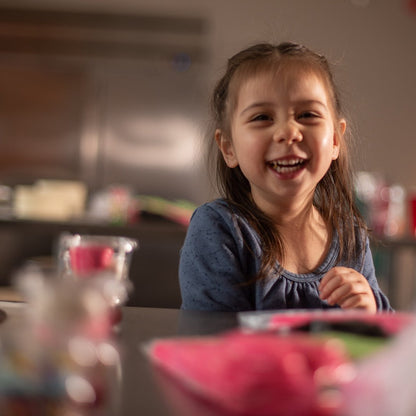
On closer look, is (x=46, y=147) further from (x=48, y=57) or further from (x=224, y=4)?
(x=224, y=4)

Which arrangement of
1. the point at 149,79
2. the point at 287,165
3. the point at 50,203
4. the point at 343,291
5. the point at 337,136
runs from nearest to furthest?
1. the point at 343,291
2. the point at 287,165
3. the point at 337,136
4. the point at 50,203
5. the point at 149,79

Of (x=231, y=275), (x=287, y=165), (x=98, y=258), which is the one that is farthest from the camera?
(x=287, y=165)

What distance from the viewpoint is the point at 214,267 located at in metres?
1.10

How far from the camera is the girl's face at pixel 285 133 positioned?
1191mm

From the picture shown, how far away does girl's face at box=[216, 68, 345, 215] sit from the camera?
3.91ft

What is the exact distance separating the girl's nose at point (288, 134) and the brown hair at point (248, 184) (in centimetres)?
13

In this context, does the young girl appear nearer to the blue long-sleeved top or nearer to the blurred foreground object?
the blue long-sleeved top

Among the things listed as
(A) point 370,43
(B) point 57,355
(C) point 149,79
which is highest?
(A) point 370,43

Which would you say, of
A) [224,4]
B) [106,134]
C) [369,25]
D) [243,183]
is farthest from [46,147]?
[243,183]

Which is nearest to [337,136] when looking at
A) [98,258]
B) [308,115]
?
[308,115]

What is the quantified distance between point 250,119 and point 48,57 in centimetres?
416

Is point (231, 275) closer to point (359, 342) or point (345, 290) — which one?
point (345, 290)

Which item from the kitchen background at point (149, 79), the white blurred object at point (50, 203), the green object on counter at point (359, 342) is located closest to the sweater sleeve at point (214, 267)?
the green object on counter at point (359, 342)

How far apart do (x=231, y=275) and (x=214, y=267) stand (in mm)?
31
